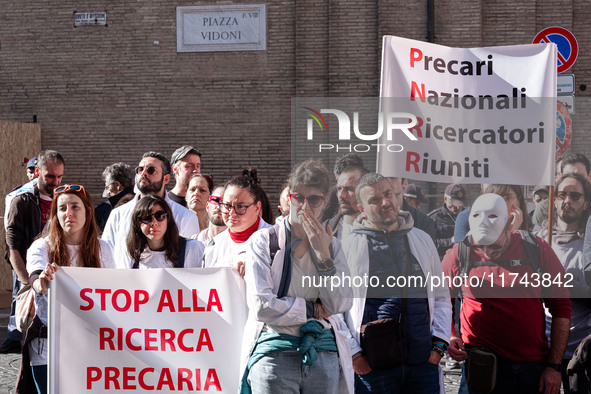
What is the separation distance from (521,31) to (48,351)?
11396 millimetres

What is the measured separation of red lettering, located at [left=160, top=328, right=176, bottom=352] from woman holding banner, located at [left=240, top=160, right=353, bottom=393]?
85 cm

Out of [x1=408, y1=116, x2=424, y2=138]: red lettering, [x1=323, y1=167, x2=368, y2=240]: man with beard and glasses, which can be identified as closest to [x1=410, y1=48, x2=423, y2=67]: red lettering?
[x1=408, y1=116, x2=424, y2=138]: red lettering

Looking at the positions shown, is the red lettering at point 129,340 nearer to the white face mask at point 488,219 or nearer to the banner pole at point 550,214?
the white face mask at point 488,219

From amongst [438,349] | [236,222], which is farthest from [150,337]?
[438,349]

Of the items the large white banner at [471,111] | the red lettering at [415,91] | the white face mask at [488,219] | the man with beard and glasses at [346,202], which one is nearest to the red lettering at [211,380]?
the man with beard and glasses at [346,202]

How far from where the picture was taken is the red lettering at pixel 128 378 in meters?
4.60

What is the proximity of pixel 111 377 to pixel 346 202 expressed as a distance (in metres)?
1.65

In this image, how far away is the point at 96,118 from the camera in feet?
48.9

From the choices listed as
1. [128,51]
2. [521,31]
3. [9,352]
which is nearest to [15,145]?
[128,51]

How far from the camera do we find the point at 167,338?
4.63m

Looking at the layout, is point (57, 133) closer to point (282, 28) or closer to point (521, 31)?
point (282, 28)

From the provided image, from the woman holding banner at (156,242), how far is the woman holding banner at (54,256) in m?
0.22

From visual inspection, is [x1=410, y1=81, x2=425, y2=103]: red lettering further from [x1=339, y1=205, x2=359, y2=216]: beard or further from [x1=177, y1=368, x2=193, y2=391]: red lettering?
[x1=177, y1=368, x2=193, y2=391]: red lettering

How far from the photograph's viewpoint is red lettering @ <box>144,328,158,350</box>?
4.63 metres
